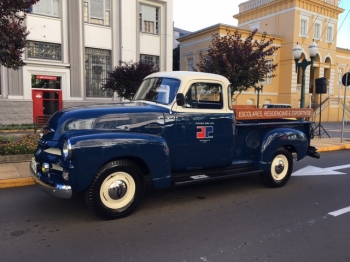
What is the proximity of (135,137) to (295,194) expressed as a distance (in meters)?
3.64

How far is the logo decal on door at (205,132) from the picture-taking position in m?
5.40

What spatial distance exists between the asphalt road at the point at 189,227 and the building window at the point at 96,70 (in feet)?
49.2

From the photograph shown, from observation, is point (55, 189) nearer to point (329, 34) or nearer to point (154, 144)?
point (154, 144)

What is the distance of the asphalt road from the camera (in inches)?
143

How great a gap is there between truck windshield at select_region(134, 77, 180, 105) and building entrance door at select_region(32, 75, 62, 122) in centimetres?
1508

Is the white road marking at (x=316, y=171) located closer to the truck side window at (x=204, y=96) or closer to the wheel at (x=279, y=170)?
the wheel at (x=279, y=170)

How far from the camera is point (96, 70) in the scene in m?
20.5

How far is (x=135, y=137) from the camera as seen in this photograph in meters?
4.62

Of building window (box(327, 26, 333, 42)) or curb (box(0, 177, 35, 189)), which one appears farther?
building window (box(327, 26, 333, 42))

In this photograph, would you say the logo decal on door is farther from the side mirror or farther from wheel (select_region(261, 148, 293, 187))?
wheel (select_region(261, 148, 293, 187))

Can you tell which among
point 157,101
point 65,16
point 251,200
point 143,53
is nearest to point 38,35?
point 65,16

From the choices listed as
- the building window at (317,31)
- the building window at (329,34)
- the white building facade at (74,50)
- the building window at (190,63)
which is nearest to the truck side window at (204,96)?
the white building facade at (74,50)

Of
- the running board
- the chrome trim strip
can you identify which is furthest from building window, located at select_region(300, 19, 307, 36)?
the chrome trim strip

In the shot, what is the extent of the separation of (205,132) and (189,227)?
5.83 ft
